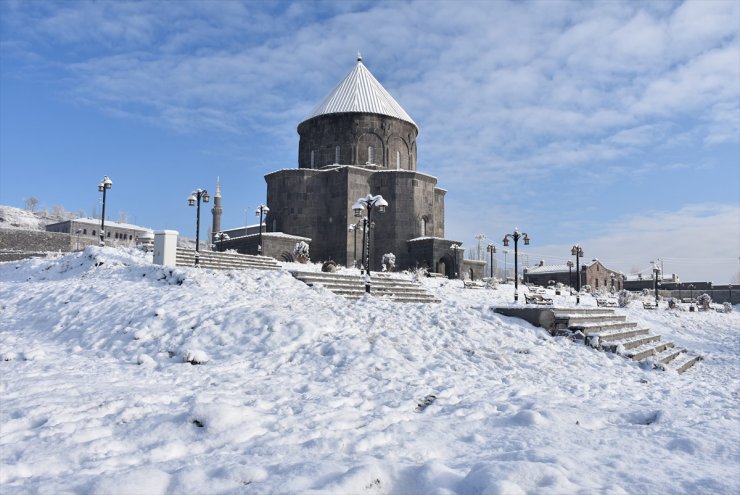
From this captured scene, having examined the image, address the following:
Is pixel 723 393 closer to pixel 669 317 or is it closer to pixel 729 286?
pixel 669 317

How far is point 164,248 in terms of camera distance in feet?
56.3

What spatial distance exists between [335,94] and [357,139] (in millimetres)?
5472

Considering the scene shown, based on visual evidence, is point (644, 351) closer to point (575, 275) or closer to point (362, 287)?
point (362, 287)

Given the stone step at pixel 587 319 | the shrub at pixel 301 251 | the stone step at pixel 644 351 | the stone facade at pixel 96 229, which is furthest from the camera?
the stone facade at pixel 96 229

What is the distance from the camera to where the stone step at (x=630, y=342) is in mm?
11844

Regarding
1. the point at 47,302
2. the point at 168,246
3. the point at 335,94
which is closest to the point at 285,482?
the point at 47,302

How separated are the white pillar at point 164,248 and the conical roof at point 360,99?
83.2 feet

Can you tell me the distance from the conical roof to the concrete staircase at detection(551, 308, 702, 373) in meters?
27.7

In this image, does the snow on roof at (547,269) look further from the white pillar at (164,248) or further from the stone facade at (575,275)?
the white pillar at (164,248)

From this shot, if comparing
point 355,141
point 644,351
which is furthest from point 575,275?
point 644,351

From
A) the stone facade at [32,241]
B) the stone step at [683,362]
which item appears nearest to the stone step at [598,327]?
the stone step at [683,362]

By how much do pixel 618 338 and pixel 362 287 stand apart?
820 centimetres

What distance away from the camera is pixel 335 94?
42.4 m

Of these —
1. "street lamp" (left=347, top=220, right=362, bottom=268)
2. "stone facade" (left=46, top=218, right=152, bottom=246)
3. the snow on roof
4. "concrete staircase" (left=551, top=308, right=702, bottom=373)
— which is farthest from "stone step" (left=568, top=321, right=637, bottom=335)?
"stone facade" (left=46, top=218, right=152, bottom=246)
